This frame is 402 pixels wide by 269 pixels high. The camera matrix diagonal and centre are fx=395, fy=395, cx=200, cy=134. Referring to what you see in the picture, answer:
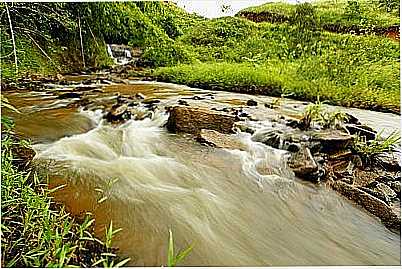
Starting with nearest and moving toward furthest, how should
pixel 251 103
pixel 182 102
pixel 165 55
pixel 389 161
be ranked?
pixel 389 161 < pixel 182 102 < pixel 251 103 < pixel 165 55

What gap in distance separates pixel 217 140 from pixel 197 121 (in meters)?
0.22

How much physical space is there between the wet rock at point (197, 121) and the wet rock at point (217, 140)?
7cm

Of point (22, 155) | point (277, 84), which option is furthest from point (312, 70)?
point (22, 155)

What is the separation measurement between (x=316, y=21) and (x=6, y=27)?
10.8 feet

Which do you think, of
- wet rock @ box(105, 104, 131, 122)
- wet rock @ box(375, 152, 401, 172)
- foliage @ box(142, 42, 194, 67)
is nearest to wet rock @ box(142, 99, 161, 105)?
wet rock @ box(105, 104, 131, 122)

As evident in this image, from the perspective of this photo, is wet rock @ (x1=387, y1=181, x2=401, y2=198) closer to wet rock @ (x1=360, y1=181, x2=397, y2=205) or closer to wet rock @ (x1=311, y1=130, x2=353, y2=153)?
wet rock @ (x1=360, y1=181, x2=397, y2=205)

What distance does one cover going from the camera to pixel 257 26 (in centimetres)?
701

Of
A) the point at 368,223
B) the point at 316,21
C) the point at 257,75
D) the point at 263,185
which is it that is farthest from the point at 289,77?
the point at 368,223

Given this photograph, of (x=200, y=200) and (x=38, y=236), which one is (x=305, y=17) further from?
(x=38, y=236)

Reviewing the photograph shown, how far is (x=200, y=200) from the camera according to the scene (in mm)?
1700

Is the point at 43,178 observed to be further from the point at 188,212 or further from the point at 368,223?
the point at 368,223

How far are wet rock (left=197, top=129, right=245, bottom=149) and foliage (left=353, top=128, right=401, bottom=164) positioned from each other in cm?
64

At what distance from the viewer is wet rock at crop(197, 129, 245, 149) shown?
229 centimetres

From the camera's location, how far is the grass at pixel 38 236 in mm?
976
